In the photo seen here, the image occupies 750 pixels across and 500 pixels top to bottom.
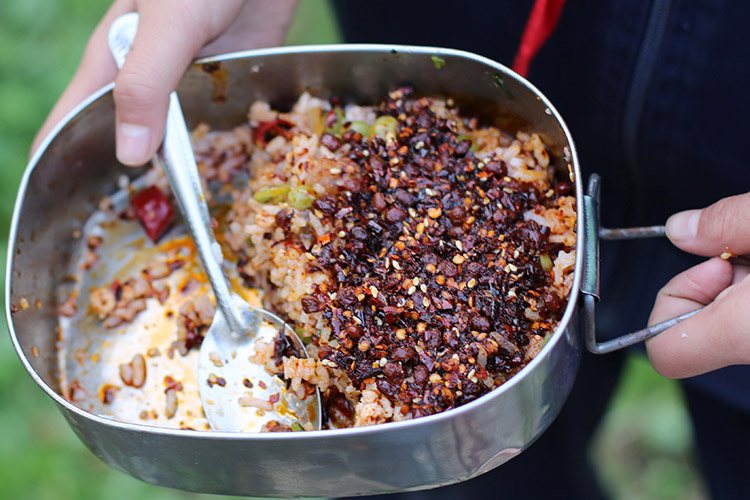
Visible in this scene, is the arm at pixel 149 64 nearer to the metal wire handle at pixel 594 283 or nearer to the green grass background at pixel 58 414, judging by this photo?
the metal wire handle at pixel 594 283

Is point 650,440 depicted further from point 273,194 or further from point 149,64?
point 149,64

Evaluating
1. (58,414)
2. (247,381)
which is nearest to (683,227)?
(247,381)

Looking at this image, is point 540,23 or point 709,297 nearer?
point 709,297

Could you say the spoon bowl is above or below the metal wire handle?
below

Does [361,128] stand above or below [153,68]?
below

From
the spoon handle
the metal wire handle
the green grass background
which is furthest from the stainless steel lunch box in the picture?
the green grass background

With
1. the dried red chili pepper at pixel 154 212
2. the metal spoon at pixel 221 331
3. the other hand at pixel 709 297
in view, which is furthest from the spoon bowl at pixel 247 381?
the other hand at pixel 709 297

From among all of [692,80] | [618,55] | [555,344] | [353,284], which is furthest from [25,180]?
[692,80]

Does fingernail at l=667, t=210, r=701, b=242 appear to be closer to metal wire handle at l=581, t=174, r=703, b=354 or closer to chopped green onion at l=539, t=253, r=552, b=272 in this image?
metal wire handle at l=581, t=174, r=703, b=354
